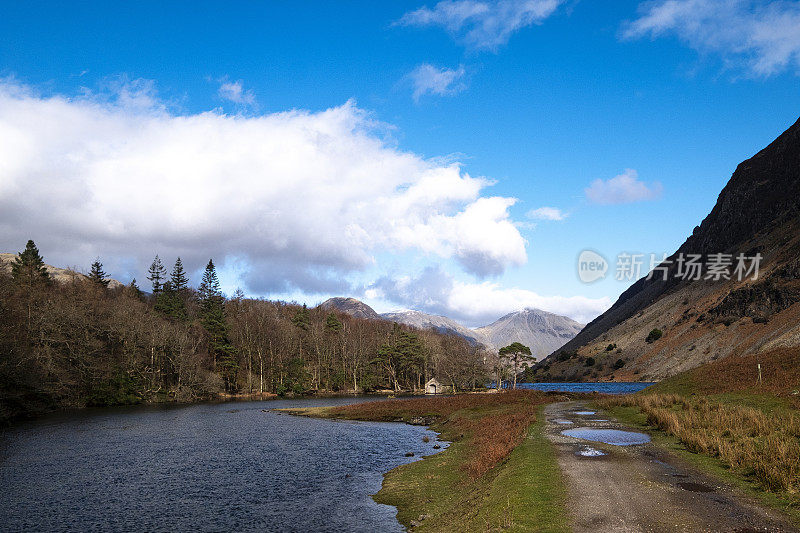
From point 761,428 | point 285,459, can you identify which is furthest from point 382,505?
point 761,428

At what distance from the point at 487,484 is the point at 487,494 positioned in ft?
8.37

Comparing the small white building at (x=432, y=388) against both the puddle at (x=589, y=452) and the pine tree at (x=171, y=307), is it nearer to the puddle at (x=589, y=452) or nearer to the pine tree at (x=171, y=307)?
the pine tree at (x=171, y=307)

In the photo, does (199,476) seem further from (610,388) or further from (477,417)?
(610,388)

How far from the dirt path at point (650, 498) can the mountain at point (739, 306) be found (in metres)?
76.6

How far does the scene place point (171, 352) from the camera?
114812 mm

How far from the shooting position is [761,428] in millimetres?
25891

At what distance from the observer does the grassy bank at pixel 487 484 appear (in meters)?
16.7

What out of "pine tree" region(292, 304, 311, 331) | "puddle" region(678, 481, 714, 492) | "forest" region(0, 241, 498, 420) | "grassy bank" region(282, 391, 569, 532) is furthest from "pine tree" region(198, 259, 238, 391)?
"puddle" region(678, 481, 714, 492)

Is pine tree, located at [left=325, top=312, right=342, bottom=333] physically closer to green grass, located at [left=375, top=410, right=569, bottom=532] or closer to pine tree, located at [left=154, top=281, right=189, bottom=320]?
pine tree, located at [left=154, top=281, right=189, bottom=320]

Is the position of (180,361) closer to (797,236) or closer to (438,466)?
(438,466)

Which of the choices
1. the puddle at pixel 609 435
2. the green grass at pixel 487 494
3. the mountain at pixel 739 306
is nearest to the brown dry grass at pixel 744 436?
the puddle at pixel 609 435

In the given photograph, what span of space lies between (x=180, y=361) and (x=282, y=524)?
333 ft

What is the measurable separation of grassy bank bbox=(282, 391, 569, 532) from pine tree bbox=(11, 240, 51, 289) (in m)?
109

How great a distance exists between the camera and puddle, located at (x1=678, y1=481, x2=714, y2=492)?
58.9 ft
